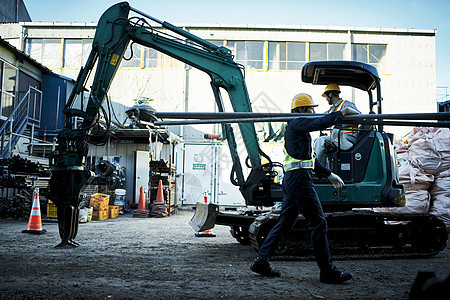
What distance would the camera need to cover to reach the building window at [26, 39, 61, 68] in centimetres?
2406

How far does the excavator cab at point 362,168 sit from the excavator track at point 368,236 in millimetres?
247

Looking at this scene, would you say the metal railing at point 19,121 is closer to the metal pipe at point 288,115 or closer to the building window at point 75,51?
the building window at point 75,51

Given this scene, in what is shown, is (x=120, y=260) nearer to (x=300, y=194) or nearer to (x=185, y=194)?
(x=300, y=194)

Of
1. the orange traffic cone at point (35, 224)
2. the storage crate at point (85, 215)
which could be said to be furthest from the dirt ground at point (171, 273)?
the storage crate at point (85, 215)

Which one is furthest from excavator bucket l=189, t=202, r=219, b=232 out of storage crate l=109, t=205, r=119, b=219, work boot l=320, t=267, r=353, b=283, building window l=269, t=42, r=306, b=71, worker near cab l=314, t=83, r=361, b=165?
building window l=269, t=42, r=306, b=71

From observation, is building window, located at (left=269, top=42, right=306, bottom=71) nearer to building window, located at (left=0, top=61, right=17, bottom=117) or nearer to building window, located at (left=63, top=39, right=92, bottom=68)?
building window, located at (left=63, top=39, right=92, bottom=68)

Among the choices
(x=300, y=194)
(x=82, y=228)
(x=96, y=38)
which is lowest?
(x=82, y=228)

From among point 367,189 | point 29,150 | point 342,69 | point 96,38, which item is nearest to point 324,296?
point 367,189

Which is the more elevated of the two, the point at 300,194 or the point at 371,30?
the point at 371,30

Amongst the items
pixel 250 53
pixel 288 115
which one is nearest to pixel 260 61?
pixel 250 53

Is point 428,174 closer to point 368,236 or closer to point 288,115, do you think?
point 368,236

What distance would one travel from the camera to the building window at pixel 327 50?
80.0 ft

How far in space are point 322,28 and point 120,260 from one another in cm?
2158

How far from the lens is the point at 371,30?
964 inches
